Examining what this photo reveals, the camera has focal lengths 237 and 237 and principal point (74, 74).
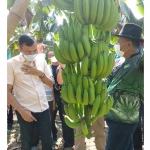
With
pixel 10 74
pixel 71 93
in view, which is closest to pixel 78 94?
pixel 71 93

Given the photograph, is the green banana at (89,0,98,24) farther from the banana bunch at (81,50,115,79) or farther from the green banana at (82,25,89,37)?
the banana bunch at (81,50,115,79)

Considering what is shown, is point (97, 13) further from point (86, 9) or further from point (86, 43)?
point (86, 43)

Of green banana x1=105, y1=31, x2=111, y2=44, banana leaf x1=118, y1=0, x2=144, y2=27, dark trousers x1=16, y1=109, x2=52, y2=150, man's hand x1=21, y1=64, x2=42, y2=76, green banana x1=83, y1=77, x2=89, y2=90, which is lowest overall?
dark trousers x1=16, y1=109, x2=52, y2=150

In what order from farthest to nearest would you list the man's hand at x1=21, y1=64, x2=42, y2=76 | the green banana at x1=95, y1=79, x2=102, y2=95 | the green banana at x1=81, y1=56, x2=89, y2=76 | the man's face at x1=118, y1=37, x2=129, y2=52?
1. the man's hand at x1=21, y1=64, x2=42, y2=76
2. the man's face at x1=118, y1=37, x2=129, y2=52
3. the green banana at x1=95, y1=79, x2=102, y2=95
4. the green banana at x1=81, y1=56, x2=89, y2=76

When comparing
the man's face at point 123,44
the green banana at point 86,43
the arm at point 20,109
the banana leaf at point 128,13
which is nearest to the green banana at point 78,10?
the green banana at point 86,43

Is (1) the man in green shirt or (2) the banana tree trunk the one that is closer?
(2) the banana tree trunk

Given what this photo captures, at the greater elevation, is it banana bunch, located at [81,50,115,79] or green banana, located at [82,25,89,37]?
green banana, located at [82,25,89,37]

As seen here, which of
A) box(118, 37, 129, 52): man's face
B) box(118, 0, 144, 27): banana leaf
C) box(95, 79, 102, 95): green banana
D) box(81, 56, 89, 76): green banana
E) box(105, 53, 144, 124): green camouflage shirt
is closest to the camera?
box(81, 56, 89, 76): green banana

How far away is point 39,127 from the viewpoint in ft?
7.60

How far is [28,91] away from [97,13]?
1.19m

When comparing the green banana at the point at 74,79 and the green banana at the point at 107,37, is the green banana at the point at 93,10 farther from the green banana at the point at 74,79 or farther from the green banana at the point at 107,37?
the green banana at the point at 74,79

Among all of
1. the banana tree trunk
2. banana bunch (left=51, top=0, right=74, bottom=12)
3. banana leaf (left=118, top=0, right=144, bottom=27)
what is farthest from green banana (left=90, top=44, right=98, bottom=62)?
banana leaf (left=118, top=0, right=144, bottom=27)

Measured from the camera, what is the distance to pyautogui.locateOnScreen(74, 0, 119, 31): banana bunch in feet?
4.38

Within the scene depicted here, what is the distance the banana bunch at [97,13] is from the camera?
1336 mm
